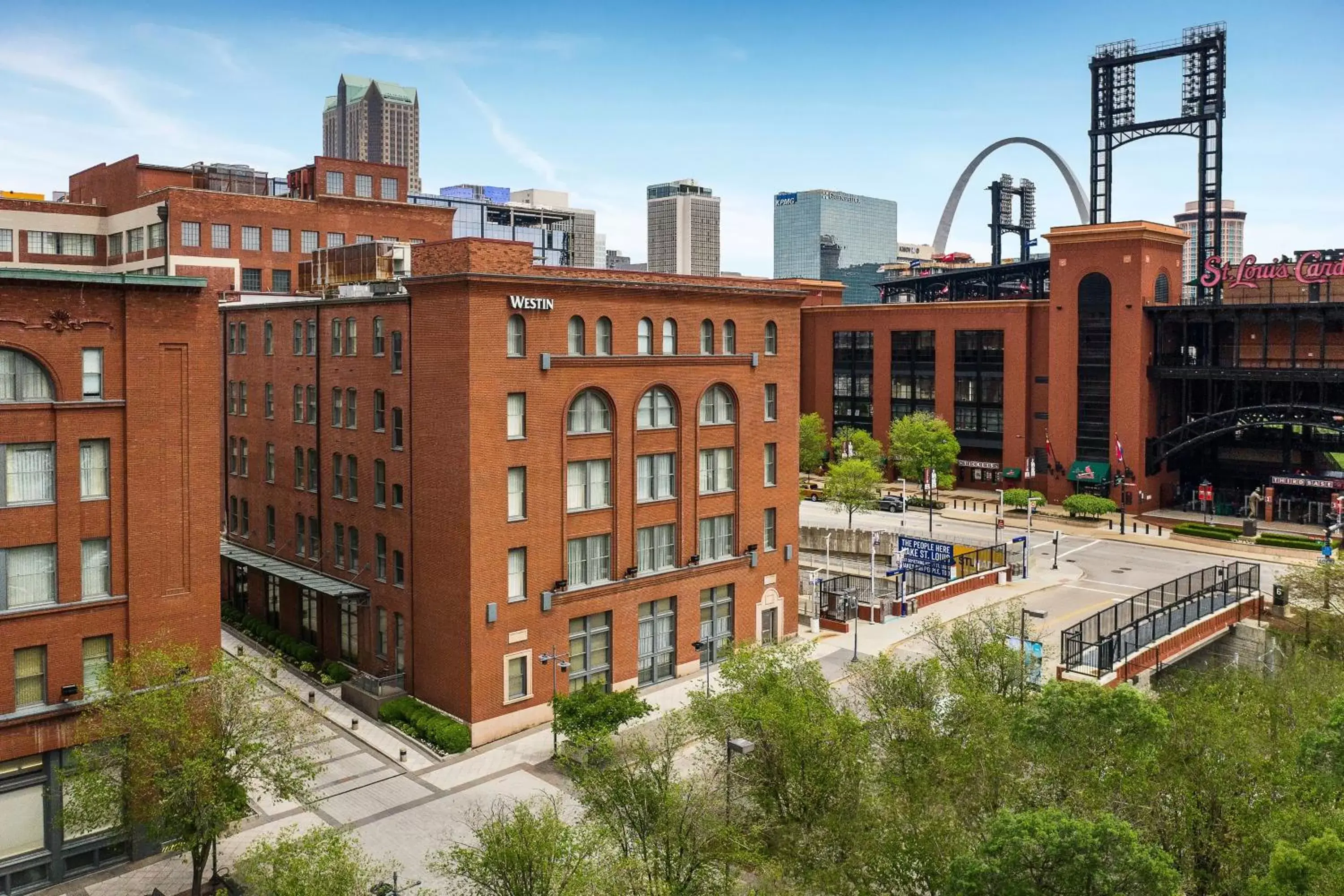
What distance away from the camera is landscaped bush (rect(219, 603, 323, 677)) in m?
50.2

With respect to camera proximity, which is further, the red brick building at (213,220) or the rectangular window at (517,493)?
the red brick building at (213,220)

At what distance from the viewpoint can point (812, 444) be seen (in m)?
107

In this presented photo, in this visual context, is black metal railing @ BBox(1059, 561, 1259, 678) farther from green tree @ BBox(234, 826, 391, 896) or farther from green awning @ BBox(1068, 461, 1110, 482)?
green tree @ BBox(234, 826, 391, 896)

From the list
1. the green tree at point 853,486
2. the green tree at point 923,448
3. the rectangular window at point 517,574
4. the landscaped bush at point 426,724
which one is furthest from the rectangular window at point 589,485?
A: the green tree at point 923,448

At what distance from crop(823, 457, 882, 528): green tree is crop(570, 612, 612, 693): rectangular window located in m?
39.3

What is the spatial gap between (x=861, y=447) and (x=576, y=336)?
6324cm

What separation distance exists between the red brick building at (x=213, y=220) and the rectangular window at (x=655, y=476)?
31.9 meters

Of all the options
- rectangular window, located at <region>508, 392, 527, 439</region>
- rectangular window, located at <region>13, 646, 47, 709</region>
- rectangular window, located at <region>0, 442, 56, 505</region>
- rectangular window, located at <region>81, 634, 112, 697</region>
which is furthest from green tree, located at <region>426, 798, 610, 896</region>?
rectangular window, located at <region>508, 392, 527, 439</region>

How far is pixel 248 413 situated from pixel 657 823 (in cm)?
4104

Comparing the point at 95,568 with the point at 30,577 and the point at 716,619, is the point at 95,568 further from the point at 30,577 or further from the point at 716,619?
the point at 716,619

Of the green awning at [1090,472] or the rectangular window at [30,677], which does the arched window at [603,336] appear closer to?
the rectangular window at [30,677]

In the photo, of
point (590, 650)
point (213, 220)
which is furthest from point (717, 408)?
point (213, 220)

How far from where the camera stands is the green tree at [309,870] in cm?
2169

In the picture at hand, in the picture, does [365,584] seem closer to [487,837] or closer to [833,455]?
[487,837]
